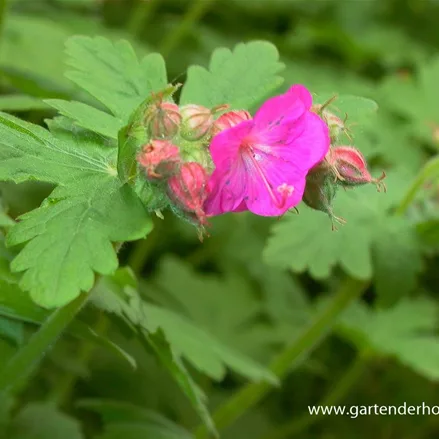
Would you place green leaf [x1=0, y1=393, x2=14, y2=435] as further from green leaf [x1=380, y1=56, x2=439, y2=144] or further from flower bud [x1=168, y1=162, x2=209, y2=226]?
green leaf [x1=380, y1=56, x2=439, y2=144]

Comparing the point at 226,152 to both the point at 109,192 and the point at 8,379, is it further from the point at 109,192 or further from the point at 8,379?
the point at 8,379

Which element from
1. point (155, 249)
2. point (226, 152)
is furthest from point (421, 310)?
point (226, 152)

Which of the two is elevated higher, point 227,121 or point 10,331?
point 227,121

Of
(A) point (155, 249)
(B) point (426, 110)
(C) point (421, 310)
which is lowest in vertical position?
(A) point (155, 249)

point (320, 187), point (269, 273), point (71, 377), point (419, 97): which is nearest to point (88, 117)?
point (320, 187)

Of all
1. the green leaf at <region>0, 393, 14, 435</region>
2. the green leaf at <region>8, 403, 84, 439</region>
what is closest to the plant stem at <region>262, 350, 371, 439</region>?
the green leaf at <region>8, 403, 84, 439</region>

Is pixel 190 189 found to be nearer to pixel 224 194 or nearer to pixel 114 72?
pixel 224 194
